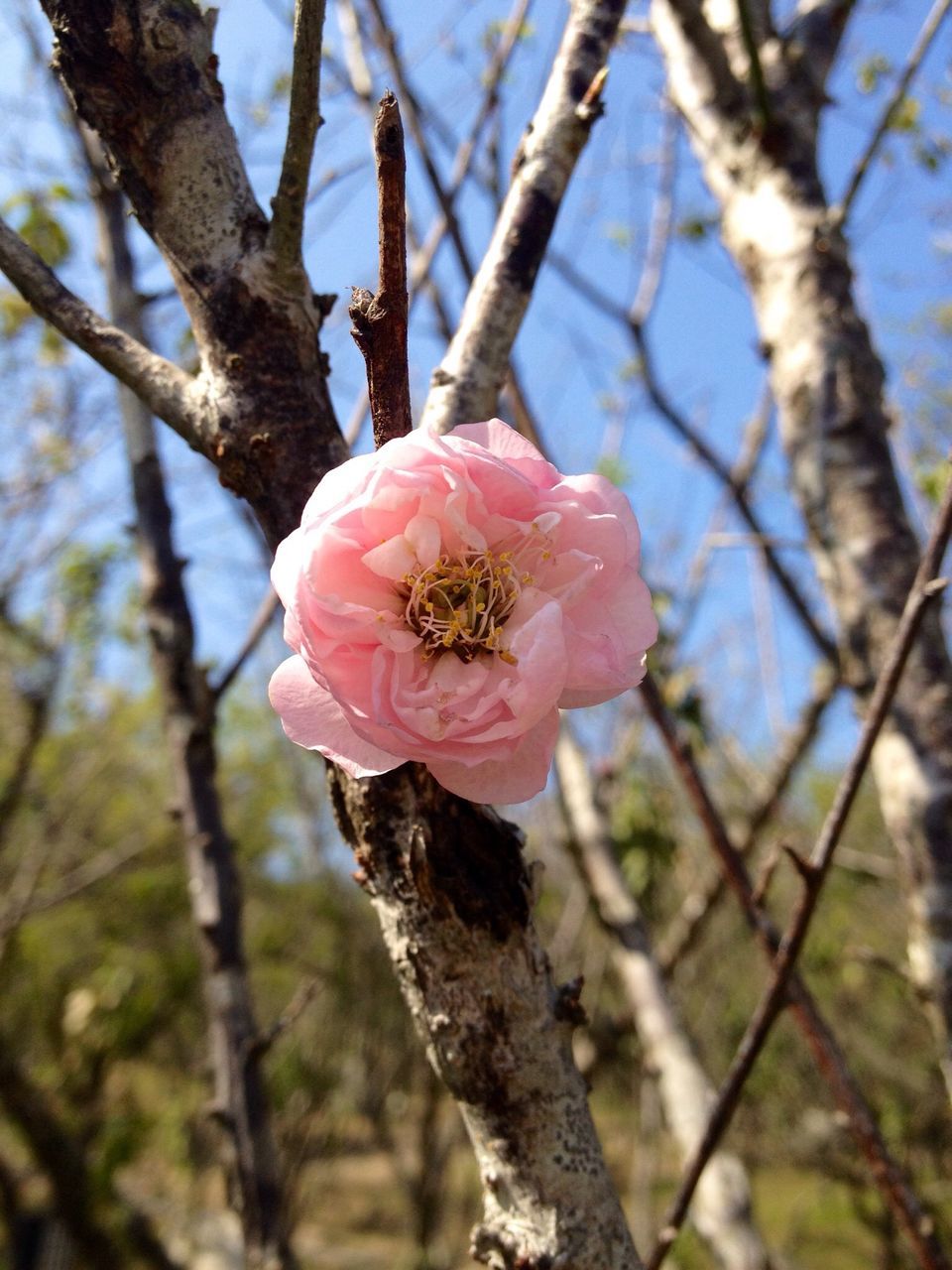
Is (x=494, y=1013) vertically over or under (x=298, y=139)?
under

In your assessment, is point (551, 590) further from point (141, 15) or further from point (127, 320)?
point (127, 320)

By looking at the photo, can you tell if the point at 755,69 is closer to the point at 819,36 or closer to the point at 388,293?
the point at 819,36

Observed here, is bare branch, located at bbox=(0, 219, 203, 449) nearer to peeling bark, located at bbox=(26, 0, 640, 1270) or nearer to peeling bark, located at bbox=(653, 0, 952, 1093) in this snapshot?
peeling bark, located at bbox=(26, 0, 640, 1270)

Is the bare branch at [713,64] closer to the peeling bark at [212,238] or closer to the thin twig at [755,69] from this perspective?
the thin twig at [755,69]

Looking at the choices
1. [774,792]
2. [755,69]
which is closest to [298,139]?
[755,69]

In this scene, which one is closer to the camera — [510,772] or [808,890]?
[510,772]
